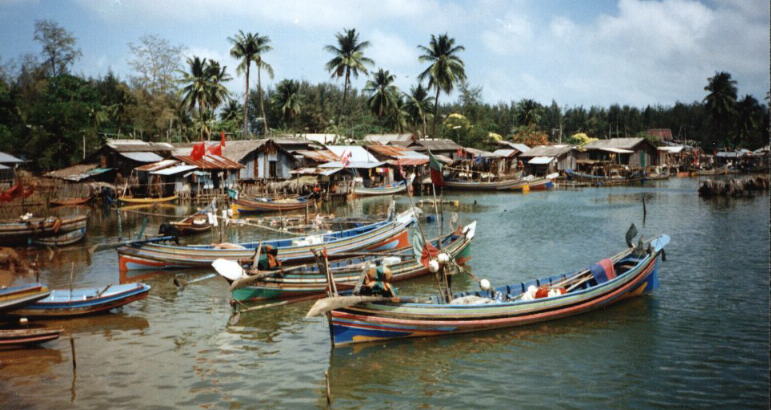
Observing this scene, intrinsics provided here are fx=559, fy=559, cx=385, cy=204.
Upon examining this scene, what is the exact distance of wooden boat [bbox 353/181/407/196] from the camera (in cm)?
4372

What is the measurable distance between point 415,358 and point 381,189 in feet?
111

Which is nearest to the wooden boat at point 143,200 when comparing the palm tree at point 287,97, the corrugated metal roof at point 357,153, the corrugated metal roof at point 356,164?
the corrugated metal roof at point 356,164

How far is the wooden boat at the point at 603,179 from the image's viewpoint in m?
53.8

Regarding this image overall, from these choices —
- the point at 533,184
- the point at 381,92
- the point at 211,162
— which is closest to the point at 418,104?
the point at 381,92

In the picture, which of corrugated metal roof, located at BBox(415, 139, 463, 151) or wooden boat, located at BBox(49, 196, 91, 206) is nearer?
wooden boat, located at BBox(49, 196, 91, 206)

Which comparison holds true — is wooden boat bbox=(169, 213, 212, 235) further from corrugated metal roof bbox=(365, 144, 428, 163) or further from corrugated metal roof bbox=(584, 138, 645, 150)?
corrugated metal roof bbox=(584, 138, 645, 150)

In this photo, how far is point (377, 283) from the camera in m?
11.7

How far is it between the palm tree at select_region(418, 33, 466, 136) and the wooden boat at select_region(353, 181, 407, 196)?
15.5 meters

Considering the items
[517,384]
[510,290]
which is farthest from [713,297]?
[517,384]

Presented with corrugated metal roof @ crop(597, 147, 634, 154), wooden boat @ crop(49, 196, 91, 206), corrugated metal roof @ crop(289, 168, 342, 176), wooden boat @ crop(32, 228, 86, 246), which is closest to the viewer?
wooden boat @ crop(32, 228, 86, 246)

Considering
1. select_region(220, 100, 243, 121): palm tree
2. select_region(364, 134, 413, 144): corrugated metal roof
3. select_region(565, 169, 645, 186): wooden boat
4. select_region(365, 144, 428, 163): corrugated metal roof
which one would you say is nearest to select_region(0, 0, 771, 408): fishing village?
select_region(365, 144, 428, 163): corrugated metal roof

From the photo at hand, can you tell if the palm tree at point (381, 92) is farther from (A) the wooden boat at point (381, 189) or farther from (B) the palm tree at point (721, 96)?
(B) the palm tree at point (721, 96)

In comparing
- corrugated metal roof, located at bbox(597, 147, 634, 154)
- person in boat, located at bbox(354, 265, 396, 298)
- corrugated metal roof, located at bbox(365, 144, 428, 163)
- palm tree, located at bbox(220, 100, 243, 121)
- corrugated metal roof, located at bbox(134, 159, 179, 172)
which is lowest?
person in boat, located at bbox(354, 265, 396, 298)

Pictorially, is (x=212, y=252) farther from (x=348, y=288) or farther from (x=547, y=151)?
(x=547, y=151)
